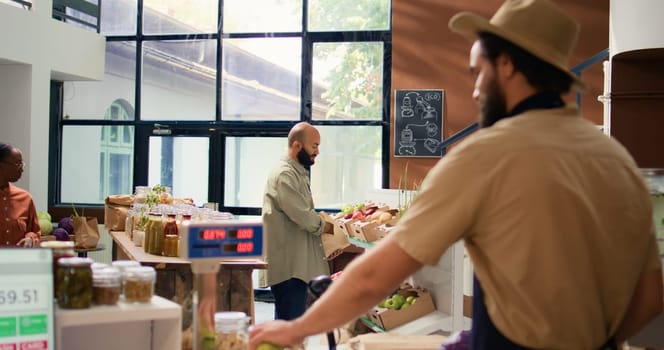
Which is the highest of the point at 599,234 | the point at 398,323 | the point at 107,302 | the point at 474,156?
the point at 474,156

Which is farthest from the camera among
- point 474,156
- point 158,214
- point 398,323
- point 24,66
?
point 24,66

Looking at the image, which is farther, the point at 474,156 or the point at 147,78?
the point at 147,78

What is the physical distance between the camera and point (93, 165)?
28.1 ft

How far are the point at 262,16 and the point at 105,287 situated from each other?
22.0ft

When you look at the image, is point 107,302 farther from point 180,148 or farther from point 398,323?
point 180,148

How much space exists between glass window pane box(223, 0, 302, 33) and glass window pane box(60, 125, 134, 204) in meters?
1.71

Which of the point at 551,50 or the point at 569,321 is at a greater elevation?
the point at 551,50

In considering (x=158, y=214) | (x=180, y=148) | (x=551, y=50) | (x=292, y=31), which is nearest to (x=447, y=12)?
(x=292, y=31)

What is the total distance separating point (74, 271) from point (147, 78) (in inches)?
274

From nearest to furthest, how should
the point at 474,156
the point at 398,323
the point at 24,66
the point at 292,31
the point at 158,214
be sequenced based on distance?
the point at 474,156, the point at 398,323, the point at 158,214, the point at 24,66, the point at 292,31

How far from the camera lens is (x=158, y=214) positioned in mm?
4668

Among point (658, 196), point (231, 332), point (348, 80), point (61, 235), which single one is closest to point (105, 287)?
point (231, 332)

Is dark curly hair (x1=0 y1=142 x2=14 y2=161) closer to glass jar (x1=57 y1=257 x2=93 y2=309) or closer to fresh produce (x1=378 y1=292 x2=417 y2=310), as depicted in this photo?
fresh produce (x1=378 y1=292 x2=417 y2=310)

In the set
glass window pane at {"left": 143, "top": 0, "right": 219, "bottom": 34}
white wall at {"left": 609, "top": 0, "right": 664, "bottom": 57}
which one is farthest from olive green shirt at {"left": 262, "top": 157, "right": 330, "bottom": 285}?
glass window pane at {"left": 143, "top": 0, "right": 219, "bottom": 34}
